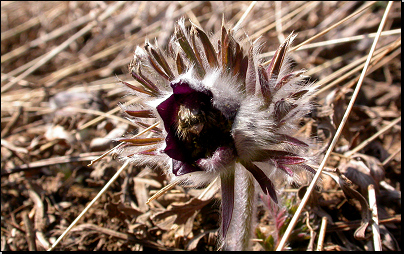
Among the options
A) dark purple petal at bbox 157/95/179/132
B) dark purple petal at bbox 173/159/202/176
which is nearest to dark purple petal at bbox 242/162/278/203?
dark purple petal at bbox 173/159/202/176

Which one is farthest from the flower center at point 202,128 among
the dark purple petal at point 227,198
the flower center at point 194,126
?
the dark purple petal at point 227,198

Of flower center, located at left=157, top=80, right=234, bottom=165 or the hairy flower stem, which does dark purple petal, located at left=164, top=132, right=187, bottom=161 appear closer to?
flower center, located at left=157, top=80, right=234, bottom=165

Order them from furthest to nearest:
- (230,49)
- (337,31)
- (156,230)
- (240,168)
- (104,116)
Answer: (337,31), (104,116), (156,230), (240,168), (230,49)

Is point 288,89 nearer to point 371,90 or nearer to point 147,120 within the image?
point 147,120

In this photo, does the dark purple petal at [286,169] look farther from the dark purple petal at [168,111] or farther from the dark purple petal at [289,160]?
the dark purple petal at [168,111]

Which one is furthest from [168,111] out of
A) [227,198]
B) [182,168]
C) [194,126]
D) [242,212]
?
[242,212]

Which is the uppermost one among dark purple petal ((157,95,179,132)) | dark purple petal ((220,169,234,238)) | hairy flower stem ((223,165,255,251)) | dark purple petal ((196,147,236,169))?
dark purple petal ((157,95,179,132))

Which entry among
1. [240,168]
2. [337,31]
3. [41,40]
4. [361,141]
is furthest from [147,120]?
[41,40]
